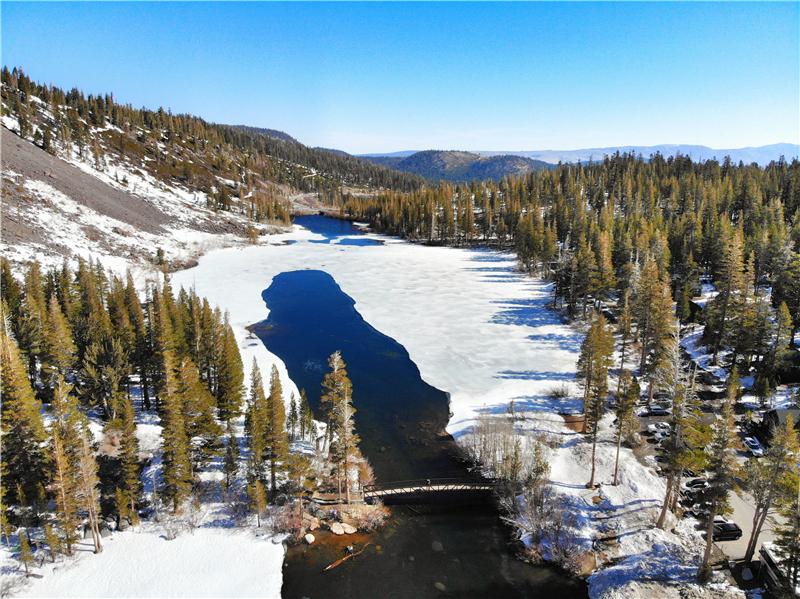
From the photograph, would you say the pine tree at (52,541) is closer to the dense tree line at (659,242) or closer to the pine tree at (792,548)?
the pine tree at (792,548)

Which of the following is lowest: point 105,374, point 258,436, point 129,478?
point 129,478

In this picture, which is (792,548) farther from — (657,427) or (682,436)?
(657,427)

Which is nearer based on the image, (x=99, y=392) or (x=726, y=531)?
(x=726, y=531)

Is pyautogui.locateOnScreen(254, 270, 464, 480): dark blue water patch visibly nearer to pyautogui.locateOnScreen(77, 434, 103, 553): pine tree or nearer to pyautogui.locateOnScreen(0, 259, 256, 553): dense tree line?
pyautogui.locateOnScreen(0, 259, 256, 553): dense tree line

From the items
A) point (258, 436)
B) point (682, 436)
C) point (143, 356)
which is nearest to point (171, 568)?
point (258, 436)

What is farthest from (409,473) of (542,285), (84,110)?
(84,110)

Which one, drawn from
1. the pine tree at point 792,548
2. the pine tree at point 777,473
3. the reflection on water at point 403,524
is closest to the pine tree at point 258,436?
the reflection on water at point 403,524

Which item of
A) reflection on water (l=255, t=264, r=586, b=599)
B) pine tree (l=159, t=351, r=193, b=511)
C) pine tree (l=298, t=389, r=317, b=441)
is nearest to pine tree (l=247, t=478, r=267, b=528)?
reflection on water (l=255, t=264, r=586, b=599)
